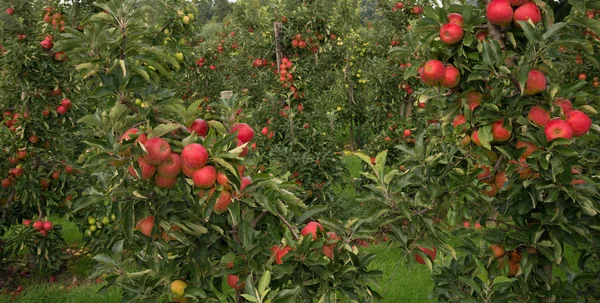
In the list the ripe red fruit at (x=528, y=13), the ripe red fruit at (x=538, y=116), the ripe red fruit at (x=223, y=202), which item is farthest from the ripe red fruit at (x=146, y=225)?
the ripe red fruit at (x=528, y=13)

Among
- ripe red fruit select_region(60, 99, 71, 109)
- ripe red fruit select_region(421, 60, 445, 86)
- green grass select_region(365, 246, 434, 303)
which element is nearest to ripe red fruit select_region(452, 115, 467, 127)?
ripe red fruit select_region(421, 60, 445, 86)

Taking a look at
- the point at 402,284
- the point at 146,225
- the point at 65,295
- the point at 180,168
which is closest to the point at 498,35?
the point at 180,168

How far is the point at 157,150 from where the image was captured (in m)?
1.63

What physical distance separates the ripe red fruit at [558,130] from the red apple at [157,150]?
5.36 ft

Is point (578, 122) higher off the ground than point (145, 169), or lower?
lower

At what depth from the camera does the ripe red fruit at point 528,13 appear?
77.0 inches

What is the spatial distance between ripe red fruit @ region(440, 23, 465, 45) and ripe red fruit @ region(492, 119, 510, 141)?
446mm

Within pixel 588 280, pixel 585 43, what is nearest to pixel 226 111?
pixel 585 43

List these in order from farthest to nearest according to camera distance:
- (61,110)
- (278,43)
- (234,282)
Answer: (278,43) → (61,110) → (234,282)

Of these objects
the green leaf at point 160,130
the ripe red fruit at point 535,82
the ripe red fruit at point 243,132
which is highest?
the green leaf at point 160,130

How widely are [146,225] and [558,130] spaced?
6.07 feet

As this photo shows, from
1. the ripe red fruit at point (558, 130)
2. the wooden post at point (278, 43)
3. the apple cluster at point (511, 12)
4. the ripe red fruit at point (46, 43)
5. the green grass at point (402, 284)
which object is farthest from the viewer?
the wooden post at point (278, 43)

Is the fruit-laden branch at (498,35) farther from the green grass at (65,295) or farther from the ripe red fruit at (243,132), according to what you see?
the green grass at (65,295)

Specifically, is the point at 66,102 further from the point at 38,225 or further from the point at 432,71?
the point at 432,71
